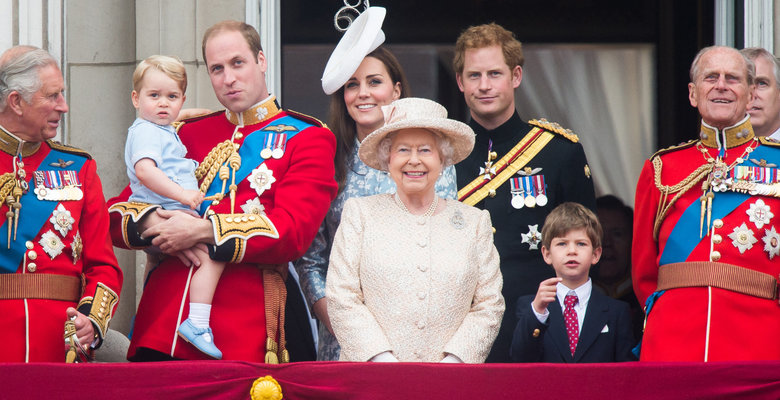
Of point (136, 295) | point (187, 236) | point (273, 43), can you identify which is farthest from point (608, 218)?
point (187, 236)

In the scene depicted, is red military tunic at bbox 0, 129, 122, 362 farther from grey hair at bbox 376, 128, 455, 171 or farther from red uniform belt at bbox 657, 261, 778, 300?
red uniform belt at bbox 657, 261, 778, 300

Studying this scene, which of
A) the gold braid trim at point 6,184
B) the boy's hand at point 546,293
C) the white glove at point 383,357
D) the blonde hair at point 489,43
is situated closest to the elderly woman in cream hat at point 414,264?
the white glove at point 383,357

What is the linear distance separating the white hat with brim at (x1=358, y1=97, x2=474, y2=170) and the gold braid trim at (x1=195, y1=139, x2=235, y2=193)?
0.52 metres

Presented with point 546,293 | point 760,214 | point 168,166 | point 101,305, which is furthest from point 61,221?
point 760,214

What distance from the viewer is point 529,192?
16.2ft

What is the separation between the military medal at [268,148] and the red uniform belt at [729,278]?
154 centimetres

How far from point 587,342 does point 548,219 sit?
0.49 metres

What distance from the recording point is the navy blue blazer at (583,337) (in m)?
4.37

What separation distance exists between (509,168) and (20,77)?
191cm

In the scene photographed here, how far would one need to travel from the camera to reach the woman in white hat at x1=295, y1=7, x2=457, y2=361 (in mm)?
4867

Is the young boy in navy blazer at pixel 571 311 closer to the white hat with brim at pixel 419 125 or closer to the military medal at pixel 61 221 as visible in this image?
the white hat with brim at pixel 419 125

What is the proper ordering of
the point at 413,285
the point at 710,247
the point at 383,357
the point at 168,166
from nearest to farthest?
the point at 383,357 < the point at 413,285 < the point at 710,247 < the point at 168,166

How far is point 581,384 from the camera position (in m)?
3.71

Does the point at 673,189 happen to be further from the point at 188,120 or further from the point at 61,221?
the point at 61,221
